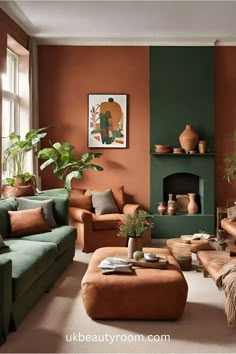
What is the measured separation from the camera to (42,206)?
5883 mm

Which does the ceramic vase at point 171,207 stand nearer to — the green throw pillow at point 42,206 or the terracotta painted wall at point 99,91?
the terracotta painted wall at point 99,91

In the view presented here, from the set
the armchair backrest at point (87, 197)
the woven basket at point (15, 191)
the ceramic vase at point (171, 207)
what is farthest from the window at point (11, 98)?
the ceramic vase at point (171, 207)

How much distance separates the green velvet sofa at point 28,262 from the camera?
3.45m

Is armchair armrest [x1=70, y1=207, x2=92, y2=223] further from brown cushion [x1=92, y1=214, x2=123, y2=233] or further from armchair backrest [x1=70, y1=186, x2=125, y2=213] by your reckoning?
armchair backrest [x1=70, y1=186, x2=125, y2=213]

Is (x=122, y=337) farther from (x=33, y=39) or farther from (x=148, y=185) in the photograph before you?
(x=33, y=39)

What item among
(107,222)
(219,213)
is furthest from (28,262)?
(219,213)

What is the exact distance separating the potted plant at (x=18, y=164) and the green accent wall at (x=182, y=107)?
2.03m

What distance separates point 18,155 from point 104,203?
5.00ft

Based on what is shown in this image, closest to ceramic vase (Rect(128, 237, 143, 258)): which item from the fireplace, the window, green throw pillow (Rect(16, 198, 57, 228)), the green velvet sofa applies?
the green velvet sofa

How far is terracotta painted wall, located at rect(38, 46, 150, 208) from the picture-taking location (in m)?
7.79

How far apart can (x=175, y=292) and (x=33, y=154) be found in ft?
14.2

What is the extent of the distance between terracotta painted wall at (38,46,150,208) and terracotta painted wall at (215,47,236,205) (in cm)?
120

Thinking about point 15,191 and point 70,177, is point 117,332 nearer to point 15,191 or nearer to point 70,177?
point 15,191

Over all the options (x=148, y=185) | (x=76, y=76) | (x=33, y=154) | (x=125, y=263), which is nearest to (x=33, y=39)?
(x=76, y=76)
